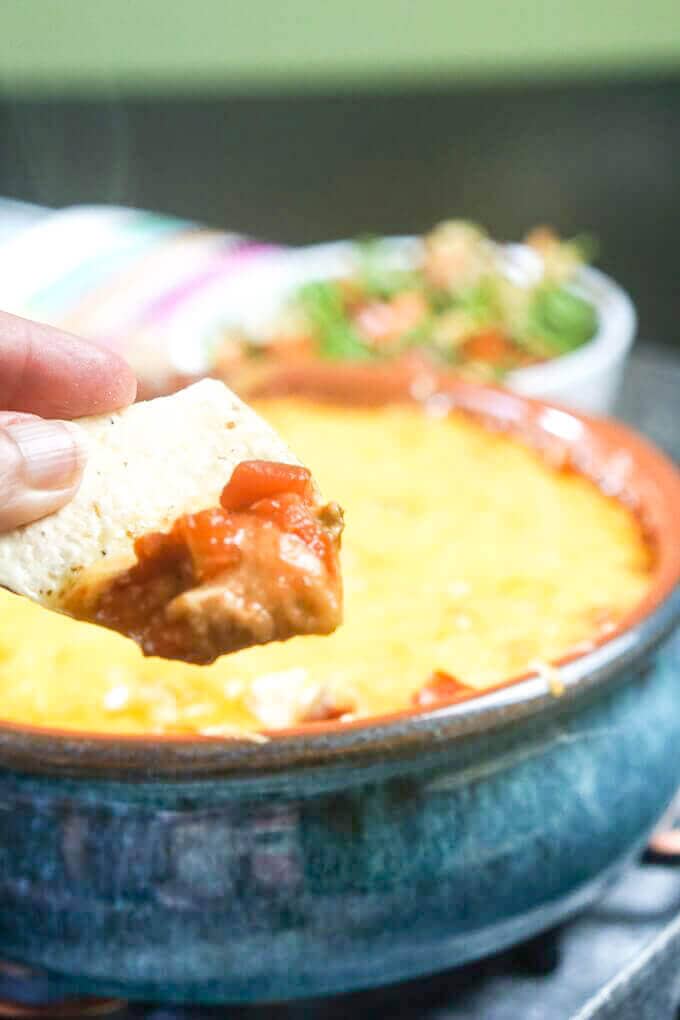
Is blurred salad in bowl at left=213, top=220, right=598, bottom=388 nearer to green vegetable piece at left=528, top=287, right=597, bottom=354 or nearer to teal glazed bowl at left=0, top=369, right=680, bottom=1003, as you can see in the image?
green vegetable piece at left=528, top=287, right=597, bottom=354

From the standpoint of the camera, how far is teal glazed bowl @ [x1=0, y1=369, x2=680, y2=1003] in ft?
2.89

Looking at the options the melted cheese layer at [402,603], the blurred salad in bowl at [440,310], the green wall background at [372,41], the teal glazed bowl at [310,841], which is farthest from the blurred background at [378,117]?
the teal glazed bowl at [310,841]

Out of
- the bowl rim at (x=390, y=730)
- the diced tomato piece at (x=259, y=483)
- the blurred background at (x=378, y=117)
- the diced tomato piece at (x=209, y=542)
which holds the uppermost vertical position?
the diced tomato piece at (x=259, y=483)

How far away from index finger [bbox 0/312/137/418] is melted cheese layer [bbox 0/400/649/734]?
16 centimetres

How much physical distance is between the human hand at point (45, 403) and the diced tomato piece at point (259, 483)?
8 centimetres

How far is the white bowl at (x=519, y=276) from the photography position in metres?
2.04

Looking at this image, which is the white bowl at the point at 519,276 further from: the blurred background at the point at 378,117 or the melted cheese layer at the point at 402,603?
the blurred background at the point at 378,117

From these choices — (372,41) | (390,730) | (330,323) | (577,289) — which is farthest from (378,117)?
(390,730)

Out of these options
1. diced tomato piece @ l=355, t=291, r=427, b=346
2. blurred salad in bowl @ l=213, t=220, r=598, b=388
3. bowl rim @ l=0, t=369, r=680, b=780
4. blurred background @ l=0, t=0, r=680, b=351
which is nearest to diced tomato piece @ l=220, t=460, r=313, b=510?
bowl rim @ l=0, t=369, r=680, b=780

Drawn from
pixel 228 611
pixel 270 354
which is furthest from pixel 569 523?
pixel 270 354

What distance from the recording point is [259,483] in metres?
0.67

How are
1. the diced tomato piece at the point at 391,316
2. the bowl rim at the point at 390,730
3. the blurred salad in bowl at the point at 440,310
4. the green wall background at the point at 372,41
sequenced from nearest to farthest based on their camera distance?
the bowl rim at the point at 390,730
the blurred salad in bowl at the point at 440,310
the diced tomato piece at the point at 391,316
the green wall background at the point at 372,41

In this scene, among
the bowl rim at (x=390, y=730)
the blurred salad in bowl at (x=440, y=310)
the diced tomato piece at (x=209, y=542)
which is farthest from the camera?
the blurred salad in bowl at (x=440, y=310)

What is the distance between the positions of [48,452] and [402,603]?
0.58 m
